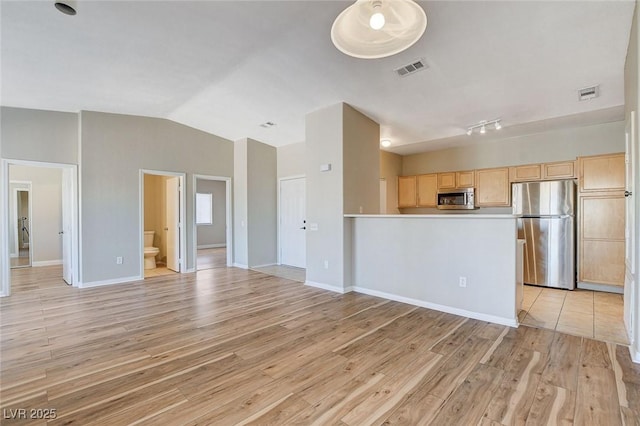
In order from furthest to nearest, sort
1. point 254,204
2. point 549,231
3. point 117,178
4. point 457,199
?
point 254,204 < point 457,199 < point 117,178 < point 549,231

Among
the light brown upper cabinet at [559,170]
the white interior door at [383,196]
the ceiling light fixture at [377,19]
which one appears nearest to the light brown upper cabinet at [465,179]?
the light brown upper cabinet at [559,170]

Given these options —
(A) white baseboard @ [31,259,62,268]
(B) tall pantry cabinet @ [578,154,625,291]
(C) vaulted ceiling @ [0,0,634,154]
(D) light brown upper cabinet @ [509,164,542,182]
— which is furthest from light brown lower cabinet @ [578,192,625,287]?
(A) white baseboard @ [31,259,62,268]

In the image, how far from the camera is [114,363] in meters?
2.49

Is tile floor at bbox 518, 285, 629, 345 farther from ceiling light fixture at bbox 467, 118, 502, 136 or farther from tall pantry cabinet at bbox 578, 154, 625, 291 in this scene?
ceiling light fixture at bbox 467, 118, 502, 136

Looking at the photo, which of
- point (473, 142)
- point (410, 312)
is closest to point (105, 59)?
point (410, 312)

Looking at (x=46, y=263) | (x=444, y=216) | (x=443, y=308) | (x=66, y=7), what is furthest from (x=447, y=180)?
(x=46, y=263)

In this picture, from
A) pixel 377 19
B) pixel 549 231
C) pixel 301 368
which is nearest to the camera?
pixel 377 19

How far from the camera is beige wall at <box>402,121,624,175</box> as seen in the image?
4.74 m

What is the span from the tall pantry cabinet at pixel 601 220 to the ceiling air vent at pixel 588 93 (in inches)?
54.4

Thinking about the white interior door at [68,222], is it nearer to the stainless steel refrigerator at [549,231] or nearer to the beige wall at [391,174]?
the beige wall at [391,174]

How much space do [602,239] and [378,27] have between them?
4.94 m

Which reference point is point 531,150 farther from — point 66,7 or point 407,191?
point 66,7

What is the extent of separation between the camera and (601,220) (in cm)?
456

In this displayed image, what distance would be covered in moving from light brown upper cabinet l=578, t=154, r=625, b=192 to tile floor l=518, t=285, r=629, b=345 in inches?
63.3
